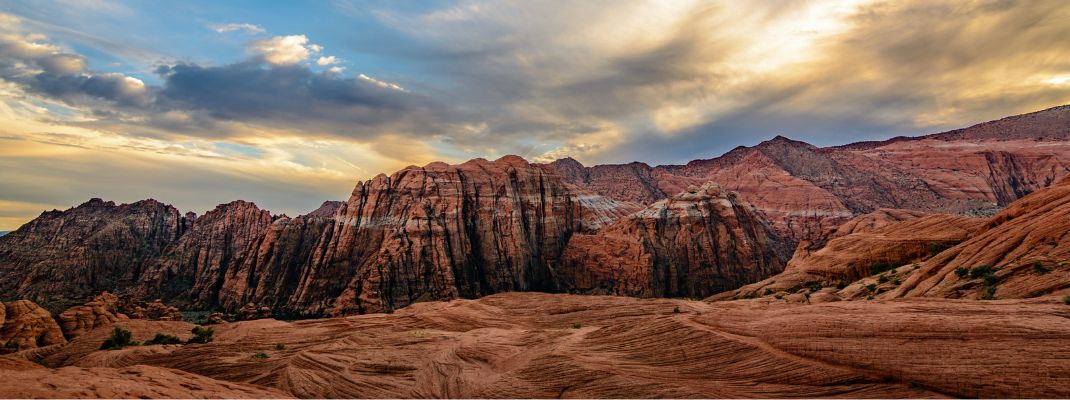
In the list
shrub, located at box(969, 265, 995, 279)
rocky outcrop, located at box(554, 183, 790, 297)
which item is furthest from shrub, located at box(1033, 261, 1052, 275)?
rocky outcrop, located at box(554, 183, 790, 297)

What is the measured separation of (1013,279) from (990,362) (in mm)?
15652

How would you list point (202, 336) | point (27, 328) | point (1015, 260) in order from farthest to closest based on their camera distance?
point (27, 328), point (202, 336), point (1015, 260)

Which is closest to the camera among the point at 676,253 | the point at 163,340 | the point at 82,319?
the point at 163,340

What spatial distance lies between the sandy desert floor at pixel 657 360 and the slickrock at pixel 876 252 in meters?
32.9

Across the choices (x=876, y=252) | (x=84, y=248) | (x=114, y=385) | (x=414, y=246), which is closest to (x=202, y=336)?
(x=114, y=385)

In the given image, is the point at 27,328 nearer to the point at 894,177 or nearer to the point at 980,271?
the point at 980,271

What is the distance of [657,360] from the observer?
55.5 ft

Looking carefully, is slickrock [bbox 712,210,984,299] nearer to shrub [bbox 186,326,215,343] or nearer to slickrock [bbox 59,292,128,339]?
shrub [bbox 186,326,215,343]

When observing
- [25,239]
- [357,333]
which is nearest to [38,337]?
[357,333]

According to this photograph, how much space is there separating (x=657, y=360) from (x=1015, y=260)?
22.7 meters

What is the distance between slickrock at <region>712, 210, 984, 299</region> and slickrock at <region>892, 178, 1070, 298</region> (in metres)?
11.2

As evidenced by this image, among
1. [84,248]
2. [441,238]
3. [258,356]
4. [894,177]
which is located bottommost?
[258,356]

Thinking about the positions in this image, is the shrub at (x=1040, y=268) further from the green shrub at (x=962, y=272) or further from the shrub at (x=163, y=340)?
the shrub at (x=163, y=340)

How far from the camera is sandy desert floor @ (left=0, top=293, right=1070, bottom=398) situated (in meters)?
12.0
